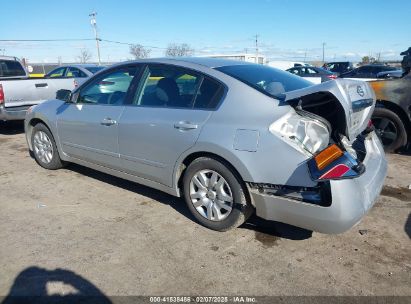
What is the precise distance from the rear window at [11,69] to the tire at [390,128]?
9.06 m

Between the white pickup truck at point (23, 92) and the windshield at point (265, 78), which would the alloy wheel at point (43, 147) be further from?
the windshield at point (265, 78)

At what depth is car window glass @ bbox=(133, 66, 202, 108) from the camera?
12.1 ft

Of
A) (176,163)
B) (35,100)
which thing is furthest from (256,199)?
(35,100)

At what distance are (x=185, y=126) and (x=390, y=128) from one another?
13.3 feet

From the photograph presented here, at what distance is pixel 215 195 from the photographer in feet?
11.5

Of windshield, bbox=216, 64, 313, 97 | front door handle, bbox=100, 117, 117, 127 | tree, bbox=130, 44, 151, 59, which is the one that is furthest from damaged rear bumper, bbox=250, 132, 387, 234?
tree, bbox=130, 44, 151, 59

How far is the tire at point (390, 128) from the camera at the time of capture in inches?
235

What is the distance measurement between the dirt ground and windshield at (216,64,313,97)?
1341mm

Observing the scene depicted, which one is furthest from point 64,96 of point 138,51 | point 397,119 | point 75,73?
point 138,51

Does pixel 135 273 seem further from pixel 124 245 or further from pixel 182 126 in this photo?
pixel 182 126

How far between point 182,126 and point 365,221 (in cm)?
207

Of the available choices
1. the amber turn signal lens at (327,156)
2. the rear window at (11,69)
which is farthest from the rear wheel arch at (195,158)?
the rear window at (11,69)

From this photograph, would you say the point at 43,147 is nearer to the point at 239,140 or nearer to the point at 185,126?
the point at 185,126

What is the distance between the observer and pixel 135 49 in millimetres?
67375
